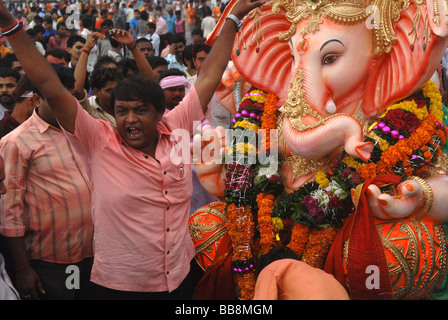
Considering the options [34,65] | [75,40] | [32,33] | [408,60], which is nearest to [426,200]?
[408,60]

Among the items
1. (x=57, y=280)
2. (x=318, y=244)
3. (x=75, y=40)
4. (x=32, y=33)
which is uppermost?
(x=32, y=33)

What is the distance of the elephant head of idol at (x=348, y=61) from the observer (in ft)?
10.2

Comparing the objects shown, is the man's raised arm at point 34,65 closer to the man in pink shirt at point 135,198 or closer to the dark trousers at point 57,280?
the man in pink shirt at point 135,198

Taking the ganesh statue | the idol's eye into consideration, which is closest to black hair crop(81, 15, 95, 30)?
the ganesh statue

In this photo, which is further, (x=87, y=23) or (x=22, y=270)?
(x=87, y=23)

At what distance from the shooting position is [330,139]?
3.07m

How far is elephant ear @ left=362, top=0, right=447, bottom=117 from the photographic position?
121 inches

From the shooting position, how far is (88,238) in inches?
120

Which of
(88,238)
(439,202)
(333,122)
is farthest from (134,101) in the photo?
(439,202)

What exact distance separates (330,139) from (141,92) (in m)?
1.13

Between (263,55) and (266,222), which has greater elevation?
(263,55)

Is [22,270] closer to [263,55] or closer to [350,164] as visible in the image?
[350,164]
